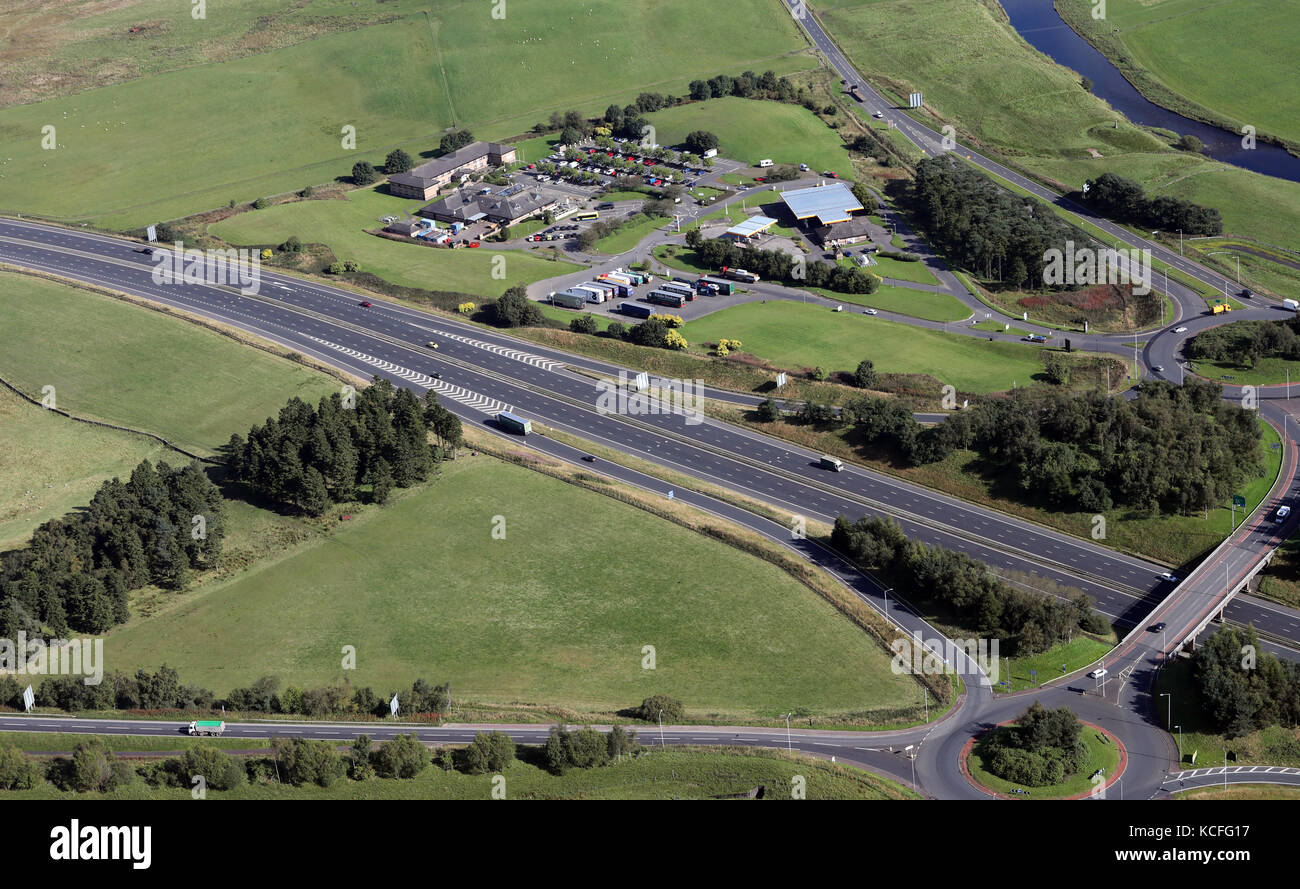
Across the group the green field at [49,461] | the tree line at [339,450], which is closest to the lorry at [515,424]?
the tree line at [339,450]

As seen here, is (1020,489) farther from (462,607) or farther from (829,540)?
(462,607)

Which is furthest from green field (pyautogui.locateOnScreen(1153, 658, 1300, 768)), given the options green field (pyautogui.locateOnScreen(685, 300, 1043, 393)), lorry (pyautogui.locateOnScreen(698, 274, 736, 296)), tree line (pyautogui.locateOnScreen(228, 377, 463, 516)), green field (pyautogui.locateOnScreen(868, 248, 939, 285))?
green field (pyautogui.locateOnScreen(868, 248, 939, 285))

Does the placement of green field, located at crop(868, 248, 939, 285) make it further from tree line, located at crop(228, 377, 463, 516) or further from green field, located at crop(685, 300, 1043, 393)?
tree line, located at crop(228, 377, 463, 516)

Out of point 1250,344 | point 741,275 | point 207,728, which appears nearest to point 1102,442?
point 1250,344

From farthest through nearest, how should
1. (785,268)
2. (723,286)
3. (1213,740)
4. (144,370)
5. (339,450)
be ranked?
(785,268) → (723,286) → (144,370) → (339,450) → (1213,740)

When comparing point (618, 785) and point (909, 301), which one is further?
point (909, 301)

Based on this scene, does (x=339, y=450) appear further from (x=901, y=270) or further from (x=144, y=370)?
(x=901, y=270)
